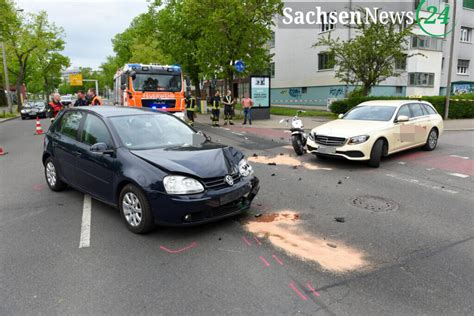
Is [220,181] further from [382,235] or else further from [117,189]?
[382,235]

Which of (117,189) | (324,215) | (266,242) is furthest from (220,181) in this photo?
(324,215)

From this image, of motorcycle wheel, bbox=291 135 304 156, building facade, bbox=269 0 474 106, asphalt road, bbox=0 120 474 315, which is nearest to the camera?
asphalt road, bbox=0 120 474 315

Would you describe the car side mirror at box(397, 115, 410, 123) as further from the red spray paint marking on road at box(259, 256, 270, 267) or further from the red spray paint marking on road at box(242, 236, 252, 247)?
the red spray paint marking on road at box(259, 256, 270, 267)

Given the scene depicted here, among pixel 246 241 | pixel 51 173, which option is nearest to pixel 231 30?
pixel 51 173

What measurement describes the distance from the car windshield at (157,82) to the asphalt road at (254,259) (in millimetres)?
9406

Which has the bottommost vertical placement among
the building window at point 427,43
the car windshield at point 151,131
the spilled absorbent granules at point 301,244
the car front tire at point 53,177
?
the spilled absorbent granules at point 301,244

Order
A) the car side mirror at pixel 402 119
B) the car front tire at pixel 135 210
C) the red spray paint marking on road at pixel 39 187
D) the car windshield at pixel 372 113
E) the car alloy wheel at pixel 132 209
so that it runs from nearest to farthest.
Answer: the car front tire at pixel 135 210
the car alloy wheel at pixel 132 209
the red spray paint marking on road at pixel 39 187
the car side mirror at pixel 402 119
the car windshield at pixel 372 113

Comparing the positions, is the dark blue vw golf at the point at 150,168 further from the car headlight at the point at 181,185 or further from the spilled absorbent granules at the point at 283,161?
the spilled absorbent granules at the point at 283,161

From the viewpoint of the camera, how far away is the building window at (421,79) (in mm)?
31078

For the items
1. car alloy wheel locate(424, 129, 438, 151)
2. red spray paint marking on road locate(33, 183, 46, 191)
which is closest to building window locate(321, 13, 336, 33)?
car alloy wheel locate(424, 129, 438, 151)

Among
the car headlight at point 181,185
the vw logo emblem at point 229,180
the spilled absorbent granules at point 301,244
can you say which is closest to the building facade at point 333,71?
the spilled absorbent granules at point 301,244

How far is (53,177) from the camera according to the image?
20.9 feet

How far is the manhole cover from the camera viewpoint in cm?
550

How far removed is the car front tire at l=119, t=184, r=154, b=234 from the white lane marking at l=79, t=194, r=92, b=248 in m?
0.49
